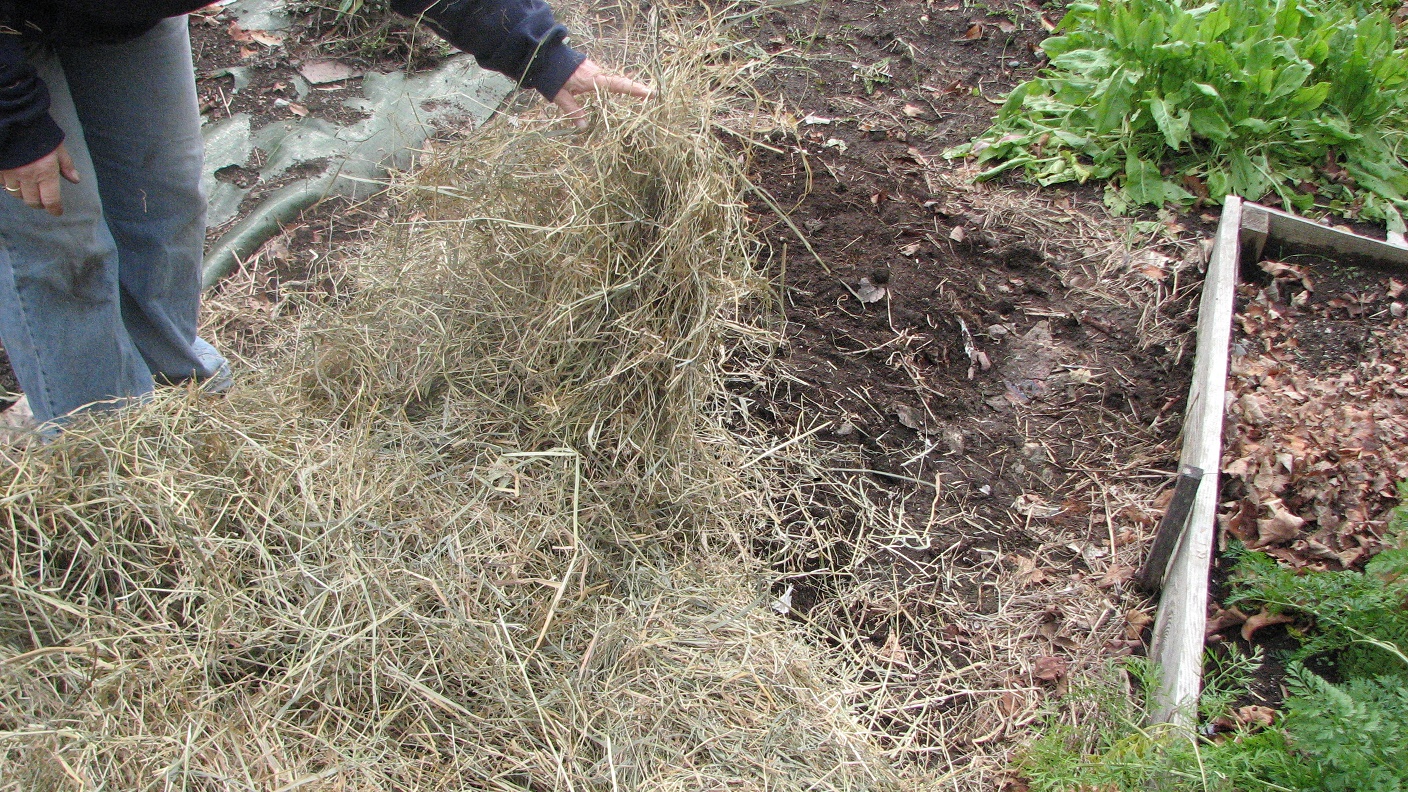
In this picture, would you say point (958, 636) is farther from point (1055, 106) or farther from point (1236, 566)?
point (1055, 106)

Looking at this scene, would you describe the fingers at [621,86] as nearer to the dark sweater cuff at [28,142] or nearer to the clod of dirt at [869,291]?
the dark sweater cuff at [28,142]

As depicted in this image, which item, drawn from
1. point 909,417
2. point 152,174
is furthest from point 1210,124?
point 152,174

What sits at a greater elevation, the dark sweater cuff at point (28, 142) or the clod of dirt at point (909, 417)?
the dark sweater cuff at point (28, 142)

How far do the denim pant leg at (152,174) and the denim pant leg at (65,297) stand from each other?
13 cm

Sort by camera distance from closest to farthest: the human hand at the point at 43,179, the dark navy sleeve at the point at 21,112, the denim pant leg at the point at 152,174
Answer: the dark navy sleeve at the point at 21,112
the human hand at the point at 43,179
the denim pant leg at the point at 152,174

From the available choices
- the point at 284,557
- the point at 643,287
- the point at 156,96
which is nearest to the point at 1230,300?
the point at 643,287

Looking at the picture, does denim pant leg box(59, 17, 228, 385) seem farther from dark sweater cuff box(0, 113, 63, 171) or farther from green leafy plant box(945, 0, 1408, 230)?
green leafy plant box(945, 0, 1408, 230)

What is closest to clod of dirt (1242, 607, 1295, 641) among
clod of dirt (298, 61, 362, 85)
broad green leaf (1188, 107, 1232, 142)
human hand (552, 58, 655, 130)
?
human hand (552, 58, 655, 130)

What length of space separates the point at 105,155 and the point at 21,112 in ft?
1.89

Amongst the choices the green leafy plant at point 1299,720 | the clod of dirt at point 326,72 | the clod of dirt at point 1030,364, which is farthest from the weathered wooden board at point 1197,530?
the clod of dirt at point 326,72

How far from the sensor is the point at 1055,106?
165 inches

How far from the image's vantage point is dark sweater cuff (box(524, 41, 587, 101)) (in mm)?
2166

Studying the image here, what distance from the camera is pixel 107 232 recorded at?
2277 mm

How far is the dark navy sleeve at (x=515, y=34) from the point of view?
2.15m
